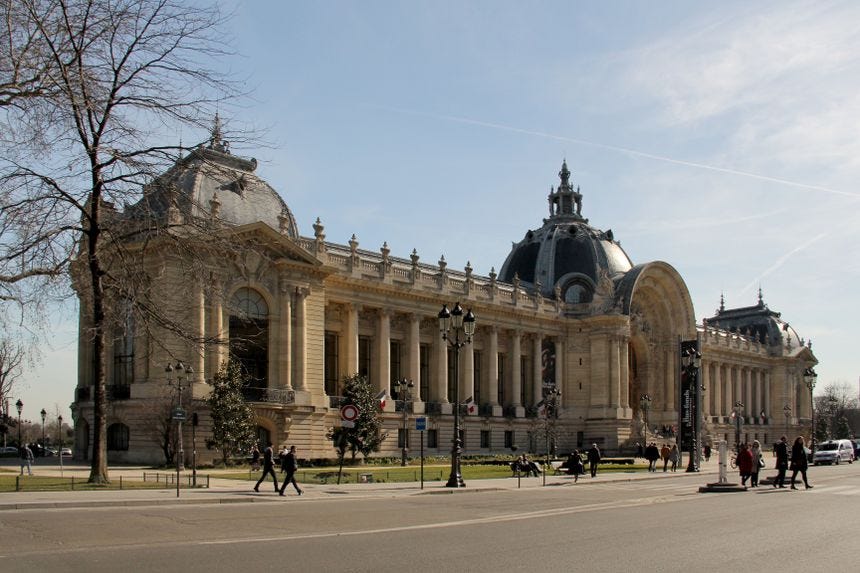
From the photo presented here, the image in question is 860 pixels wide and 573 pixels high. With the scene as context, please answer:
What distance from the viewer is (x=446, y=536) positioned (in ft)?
63.2

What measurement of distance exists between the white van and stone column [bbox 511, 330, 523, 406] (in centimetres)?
2479

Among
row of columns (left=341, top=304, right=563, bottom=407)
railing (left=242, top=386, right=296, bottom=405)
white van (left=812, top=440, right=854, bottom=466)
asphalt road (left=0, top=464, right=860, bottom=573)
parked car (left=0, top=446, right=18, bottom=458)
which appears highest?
row of columns (left=341, top=304, right=563, bottom=407)

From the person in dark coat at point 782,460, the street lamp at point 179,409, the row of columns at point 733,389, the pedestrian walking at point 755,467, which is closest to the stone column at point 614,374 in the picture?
the row of columns at point 733,389

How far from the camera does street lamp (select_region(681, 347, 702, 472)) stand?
5522 centimetres

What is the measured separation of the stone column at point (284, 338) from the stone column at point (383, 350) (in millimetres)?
12043

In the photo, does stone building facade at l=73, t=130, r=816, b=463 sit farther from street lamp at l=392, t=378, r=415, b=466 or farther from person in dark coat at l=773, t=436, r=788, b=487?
person in dark coat at l=773, t=436, r=788, b=487

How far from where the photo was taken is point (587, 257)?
310ft

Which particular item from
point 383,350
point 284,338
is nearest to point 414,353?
point 383,350

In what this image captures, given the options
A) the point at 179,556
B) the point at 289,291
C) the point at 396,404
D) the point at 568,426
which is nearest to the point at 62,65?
the point at 179,556

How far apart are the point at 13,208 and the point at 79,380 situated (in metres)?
37.7

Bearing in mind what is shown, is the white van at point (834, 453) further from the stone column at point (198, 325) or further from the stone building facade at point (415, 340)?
the stone column at point (198, 325)

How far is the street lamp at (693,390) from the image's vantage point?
5522 cm

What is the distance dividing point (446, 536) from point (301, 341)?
140ft

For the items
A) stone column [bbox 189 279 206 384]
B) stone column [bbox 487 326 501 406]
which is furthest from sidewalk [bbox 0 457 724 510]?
stone column [bbox 487 326 501 406]
